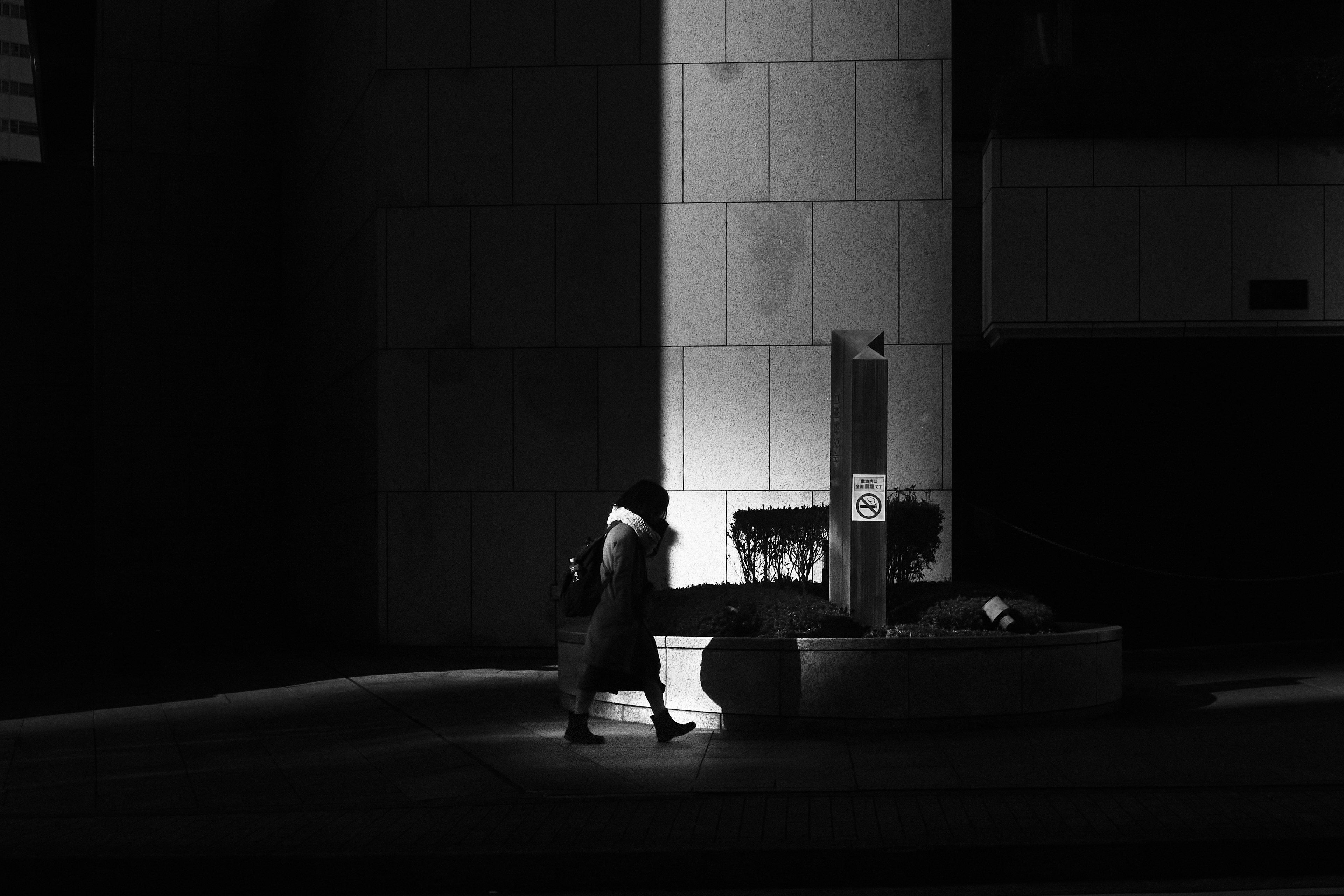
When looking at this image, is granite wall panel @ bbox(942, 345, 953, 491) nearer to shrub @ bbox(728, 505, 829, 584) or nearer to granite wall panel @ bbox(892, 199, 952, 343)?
granite wall panel @ bbox(892, 199, 952, 343)

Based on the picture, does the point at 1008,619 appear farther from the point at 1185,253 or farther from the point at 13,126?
the point at 13,126

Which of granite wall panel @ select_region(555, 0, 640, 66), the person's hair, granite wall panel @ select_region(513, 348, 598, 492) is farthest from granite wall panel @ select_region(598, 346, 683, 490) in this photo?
the person's hair

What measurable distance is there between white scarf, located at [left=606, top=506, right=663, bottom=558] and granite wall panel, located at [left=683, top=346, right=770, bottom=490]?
21.8 feet

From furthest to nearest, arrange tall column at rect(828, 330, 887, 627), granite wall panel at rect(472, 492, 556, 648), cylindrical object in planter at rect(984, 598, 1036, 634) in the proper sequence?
granite wall panel at rect(472, 492, 556, 648), tall column at rect(828, 330, 887, 627), cylindrical object in planter at rect(984, 598, 1036, 634)

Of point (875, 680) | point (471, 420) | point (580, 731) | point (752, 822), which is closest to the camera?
point (752, 822)

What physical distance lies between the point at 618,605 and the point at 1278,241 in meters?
10.3

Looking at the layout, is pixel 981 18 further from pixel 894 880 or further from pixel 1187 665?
pixel 894 880

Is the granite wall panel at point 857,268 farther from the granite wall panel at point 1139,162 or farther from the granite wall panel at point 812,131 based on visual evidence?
the granite wall panel at point 1139,162

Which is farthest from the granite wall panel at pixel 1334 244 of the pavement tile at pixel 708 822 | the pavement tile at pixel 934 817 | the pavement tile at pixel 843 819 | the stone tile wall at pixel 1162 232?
the pavement tile at pixel 708 822

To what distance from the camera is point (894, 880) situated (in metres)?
6.76

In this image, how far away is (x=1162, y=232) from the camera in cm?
1677

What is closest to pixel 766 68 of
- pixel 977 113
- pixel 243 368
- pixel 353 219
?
pixel 977 113

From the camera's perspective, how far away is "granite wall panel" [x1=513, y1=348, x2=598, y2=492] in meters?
17.0

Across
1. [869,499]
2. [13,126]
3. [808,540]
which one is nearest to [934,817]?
[869,499]
